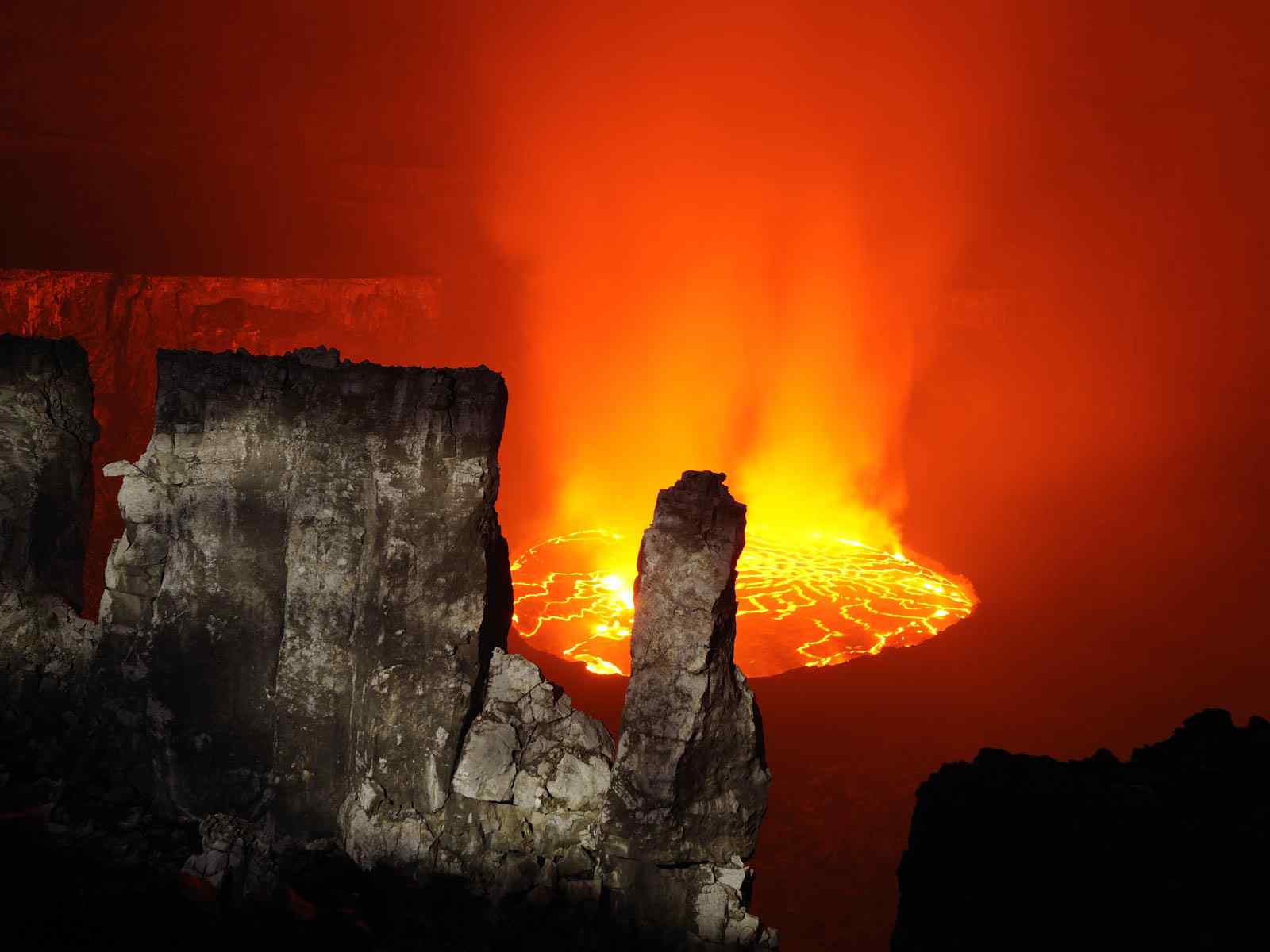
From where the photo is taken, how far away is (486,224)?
115ft

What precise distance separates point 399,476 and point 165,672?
3.57 m

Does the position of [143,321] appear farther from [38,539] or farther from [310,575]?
[310,575]

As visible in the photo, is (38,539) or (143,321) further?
(143,321)

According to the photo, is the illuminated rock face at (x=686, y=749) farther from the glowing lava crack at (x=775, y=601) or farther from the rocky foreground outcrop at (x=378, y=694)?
the glowing lava crack at (x=775, y=601)

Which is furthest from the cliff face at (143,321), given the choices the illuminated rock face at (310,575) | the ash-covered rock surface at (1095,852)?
the ash-covered rock surface at (1095,852)

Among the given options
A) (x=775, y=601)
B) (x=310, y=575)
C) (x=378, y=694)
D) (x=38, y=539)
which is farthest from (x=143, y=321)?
(x=378, y=694)

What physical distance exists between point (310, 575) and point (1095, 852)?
7.53 meters

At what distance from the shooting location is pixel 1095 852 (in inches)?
173

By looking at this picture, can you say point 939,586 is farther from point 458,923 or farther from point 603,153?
point 603,153

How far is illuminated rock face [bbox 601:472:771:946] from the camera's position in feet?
27.2

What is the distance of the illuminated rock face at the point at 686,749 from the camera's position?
27.2ft

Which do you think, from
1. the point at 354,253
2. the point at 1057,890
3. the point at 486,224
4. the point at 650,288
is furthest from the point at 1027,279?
the point at 1057,890

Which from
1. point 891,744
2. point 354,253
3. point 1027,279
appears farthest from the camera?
point 1027,279

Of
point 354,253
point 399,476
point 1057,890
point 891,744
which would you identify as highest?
point 354,253
